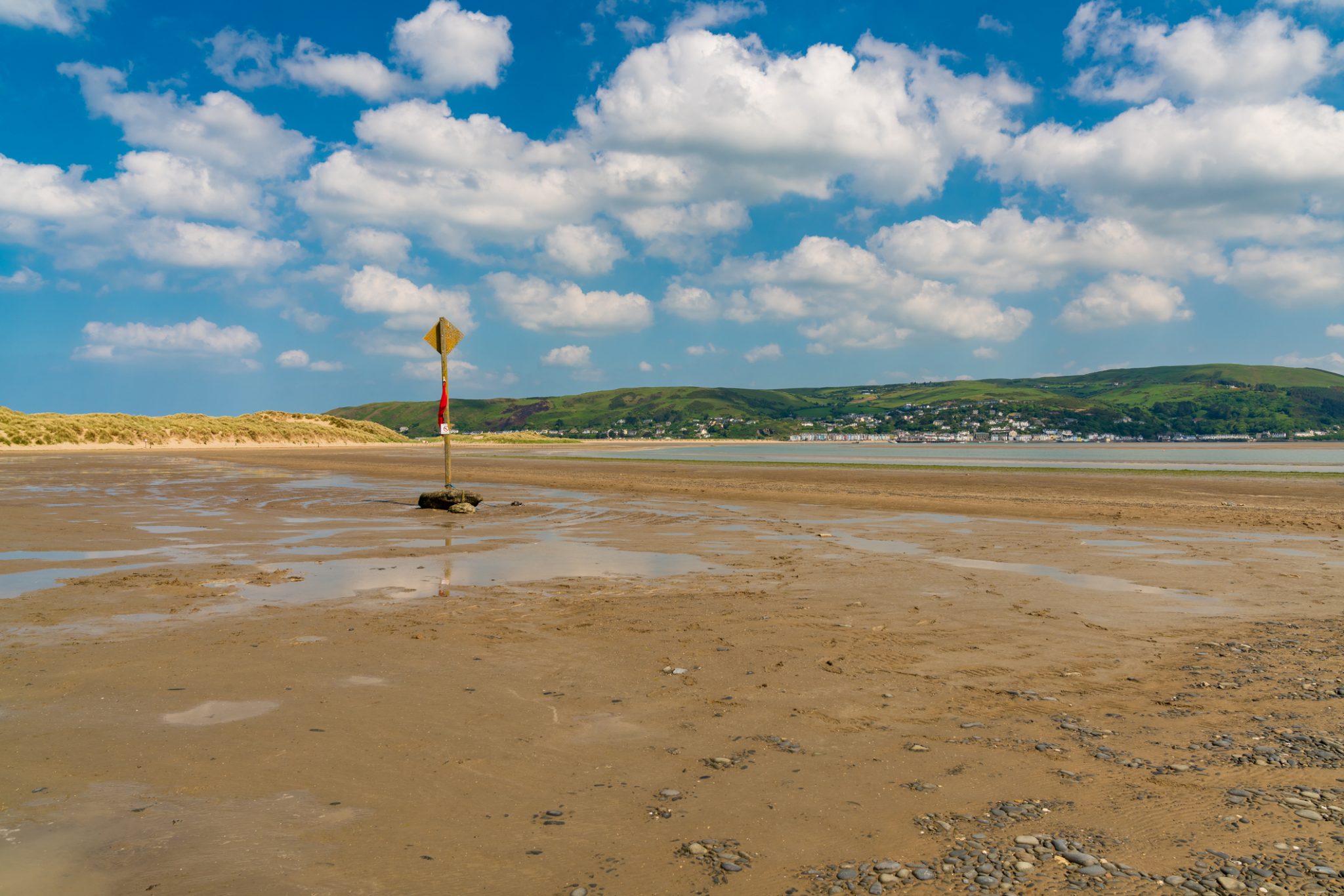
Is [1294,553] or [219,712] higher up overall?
[219,712]

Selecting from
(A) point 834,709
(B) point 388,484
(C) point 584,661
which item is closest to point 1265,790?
(A) point 834,709

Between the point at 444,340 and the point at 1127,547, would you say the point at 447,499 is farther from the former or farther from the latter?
the point at 1127,547

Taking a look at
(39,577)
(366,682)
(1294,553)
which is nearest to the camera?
(366,682)

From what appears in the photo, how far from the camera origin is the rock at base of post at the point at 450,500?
2272 cm

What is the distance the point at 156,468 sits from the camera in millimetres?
42938

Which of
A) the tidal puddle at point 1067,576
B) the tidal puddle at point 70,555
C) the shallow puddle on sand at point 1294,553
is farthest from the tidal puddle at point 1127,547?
the tidal puddle at point 70,555

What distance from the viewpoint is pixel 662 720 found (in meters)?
6.21

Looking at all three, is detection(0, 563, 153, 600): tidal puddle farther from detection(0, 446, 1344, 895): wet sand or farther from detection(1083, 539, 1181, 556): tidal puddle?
detection(1083, 539, 1181, 556): tidal puddle

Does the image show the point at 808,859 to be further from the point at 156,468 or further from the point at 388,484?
the point at 156,468

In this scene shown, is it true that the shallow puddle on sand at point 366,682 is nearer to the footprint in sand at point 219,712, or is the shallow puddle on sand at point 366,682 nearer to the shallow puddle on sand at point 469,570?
the footprint in sand at point 219,712

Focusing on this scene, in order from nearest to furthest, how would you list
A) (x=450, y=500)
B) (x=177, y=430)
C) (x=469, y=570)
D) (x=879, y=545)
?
1. (x=469, y=570)
2. (x=879, y=545)
3. (x=450, y=500)
4. (x=177, y=430)

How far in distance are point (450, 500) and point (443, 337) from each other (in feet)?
17.9

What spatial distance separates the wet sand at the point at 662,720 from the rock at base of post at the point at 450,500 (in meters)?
7.49

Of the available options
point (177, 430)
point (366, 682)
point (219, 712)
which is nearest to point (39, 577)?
point (219, 712)
